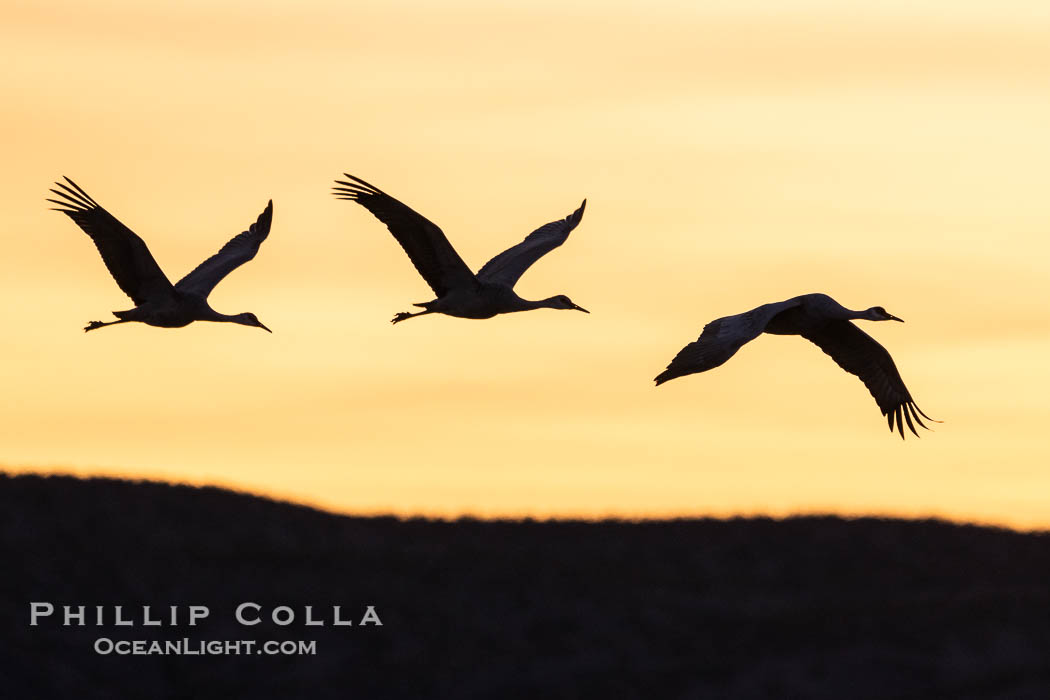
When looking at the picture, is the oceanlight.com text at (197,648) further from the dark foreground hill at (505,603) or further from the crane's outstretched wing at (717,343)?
the crane's outstretched wing at (717,343)

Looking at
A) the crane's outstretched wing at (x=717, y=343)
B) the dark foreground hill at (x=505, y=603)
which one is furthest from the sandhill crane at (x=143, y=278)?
the dark foreground hill at (x=505, y=603)

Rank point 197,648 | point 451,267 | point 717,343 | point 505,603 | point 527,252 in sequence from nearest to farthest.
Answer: point 717,343
point 451,267
point 527,252
point 197,648
point 505,603

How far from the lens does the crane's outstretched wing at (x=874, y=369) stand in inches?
968

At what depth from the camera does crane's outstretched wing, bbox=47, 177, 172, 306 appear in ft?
78.5

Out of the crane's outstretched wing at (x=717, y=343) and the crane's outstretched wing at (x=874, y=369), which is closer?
the crane's outstretched wing at (x=717, y=343)

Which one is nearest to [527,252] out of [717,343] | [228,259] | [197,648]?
[228,259]

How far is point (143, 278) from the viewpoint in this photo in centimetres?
2456

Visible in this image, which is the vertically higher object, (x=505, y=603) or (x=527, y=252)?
(x=527, y=252)

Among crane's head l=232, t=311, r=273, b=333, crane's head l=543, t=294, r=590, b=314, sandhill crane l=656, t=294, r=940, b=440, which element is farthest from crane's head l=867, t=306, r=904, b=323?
crane's head l=232, t=311, r=273, b=333

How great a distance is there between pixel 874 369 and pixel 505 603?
21701 mm

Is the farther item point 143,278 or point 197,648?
point 197,648

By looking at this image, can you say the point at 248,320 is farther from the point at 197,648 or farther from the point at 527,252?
the point at 197,648

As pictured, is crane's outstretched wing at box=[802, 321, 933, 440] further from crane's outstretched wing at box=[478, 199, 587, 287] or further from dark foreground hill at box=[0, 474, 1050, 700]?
dark foreground hill at box=[0, 474, 1050, 700]

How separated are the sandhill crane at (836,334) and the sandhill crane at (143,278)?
6.76m
